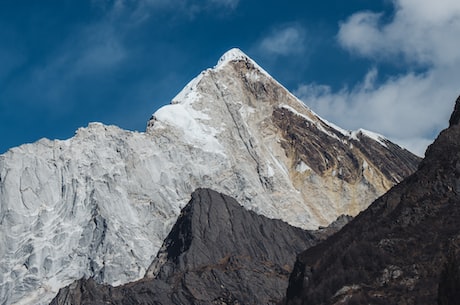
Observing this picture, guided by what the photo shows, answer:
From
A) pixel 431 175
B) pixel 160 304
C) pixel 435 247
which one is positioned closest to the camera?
pixel 435 247

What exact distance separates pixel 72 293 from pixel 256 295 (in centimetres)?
3042

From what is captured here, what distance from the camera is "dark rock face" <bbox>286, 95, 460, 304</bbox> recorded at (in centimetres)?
10838

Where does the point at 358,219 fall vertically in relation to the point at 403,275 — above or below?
above

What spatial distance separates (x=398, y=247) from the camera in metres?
115

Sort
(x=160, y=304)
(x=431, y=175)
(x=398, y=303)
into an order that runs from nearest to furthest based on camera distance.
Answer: (x=398, y=303)
(x=431, y=175)
(x=160, y=304)

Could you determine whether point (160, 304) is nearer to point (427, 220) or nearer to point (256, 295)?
point (256, 295)

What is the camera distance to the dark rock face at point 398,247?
108m

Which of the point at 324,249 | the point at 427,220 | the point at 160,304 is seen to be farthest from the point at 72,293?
the point at 427,220

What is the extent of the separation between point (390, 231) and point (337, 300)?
11.8m

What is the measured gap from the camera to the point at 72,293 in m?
198


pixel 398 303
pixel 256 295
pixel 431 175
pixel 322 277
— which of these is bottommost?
pixel 398 303

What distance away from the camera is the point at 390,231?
4648 inches

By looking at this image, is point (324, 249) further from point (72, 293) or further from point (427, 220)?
point (72, 293)

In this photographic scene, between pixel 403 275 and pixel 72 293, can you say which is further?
pixel 72 293
